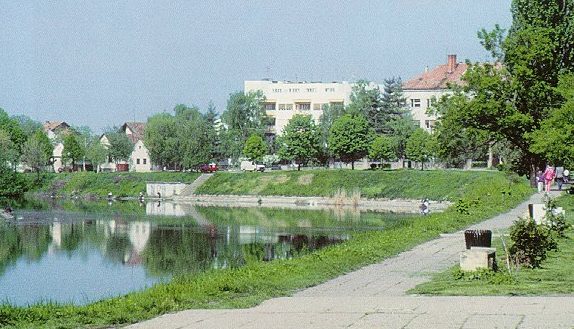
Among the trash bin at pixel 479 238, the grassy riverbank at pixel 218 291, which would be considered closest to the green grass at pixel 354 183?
the grassy riverbank at pixel 218 291

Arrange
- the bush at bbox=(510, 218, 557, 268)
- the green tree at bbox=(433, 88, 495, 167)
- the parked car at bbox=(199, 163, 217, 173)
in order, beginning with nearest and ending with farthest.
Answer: the bush at bbox=(510, 218, 557, 268) < the green tree at bbox=(433, 88, 495, 167) < the parked car at bbox=(199, 163, 217, 173)

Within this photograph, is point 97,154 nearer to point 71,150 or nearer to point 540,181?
point 71,150

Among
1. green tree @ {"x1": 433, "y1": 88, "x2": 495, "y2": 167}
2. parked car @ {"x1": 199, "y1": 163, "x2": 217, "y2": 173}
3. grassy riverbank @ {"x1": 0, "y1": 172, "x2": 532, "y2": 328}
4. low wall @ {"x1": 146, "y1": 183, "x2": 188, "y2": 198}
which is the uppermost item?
green tree @ {"x1": 433, "y1": 88, "x2": 495, "y2": 167}

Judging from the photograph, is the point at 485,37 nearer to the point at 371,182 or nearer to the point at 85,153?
the point at 371,182

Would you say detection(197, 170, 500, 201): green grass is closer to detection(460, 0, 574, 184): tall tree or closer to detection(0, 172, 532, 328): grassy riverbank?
detection(460, 0, 574, 184): tall tree

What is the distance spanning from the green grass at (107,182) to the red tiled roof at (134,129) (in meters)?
30.0

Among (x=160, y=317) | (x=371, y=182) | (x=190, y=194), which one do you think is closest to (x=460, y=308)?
Answer: (x=160, y=317)

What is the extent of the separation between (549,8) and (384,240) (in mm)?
29950

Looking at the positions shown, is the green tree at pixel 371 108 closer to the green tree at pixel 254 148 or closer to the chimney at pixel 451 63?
the green tree at pixel 254 148

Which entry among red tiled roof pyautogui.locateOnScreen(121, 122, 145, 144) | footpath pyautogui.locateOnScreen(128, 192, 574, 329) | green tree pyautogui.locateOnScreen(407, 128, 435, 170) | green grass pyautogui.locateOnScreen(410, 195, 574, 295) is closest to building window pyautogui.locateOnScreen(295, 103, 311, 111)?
red tiled roof pyautogui.locateOnScreen(121, 122, 145, 144)

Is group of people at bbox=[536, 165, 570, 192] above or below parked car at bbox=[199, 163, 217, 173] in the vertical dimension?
below

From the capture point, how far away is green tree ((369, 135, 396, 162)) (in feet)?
289

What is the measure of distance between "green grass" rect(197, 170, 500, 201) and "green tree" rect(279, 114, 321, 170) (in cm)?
840

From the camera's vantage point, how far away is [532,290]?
47.2ft
